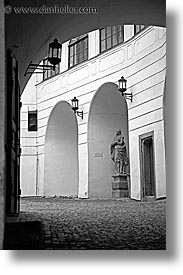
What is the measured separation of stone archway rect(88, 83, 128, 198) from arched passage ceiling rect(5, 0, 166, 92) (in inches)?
13.2

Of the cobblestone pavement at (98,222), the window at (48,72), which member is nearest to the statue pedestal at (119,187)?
the cobblestone pavement at (98,222)

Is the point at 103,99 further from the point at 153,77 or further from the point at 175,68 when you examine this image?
the point at 175,68

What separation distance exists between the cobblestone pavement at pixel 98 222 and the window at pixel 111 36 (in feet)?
2.47

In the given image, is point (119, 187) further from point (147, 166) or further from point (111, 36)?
point (111, 36)

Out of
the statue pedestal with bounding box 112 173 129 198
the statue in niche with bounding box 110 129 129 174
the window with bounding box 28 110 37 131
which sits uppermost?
the window with bounding box 28 110 37 131

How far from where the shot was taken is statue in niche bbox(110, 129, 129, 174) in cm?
238

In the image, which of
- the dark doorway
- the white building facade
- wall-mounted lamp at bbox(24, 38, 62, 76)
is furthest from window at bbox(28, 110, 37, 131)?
the dark doorway

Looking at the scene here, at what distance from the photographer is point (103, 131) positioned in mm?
2504

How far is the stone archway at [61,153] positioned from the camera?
2.33 metres

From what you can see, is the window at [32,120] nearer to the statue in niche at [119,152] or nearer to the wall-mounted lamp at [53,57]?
the wall-mounted lamp at [53,57]

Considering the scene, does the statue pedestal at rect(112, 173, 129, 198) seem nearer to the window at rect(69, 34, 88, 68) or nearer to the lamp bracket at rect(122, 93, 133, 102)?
the lamp bracket at rect(122, 93, 133, 102)

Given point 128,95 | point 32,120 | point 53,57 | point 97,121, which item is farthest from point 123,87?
point 32,120

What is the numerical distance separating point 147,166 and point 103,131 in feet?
1.15

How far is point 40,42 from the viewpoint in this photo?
250 centimetres
